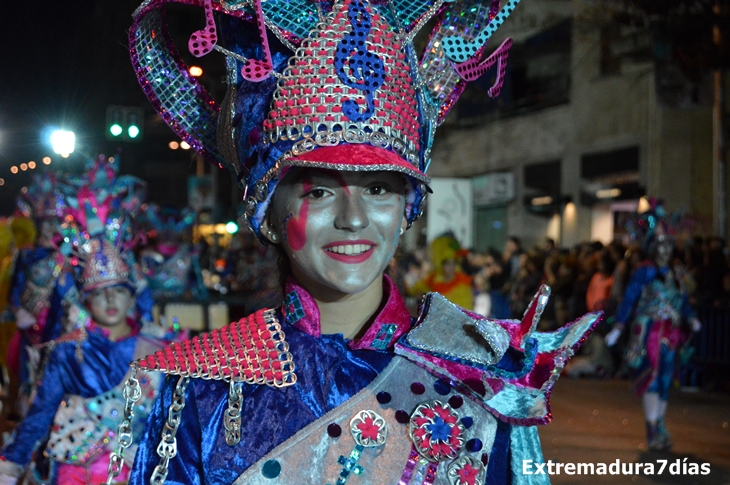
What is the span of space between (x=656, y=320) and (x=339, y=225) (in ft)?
25.6

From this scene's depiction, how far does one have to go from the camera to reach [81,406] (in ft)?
16.8

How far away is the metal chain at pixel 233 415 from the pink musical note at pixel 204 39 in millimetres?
898

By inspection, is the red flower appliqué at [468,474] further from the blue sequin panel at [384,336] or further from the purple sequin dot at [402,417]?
the blue sequin panel at [384,336]

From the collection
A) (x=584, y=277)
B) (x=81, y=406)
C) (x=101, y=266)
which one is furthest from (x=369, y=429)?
(x=584, y=277)

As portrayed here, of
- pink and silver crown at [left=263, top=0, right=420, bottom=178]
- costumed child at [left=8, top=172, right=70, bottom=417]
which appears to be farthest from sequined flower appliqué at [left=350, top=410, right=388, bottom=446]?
costumed child at [left=8, top=172, right=70, bottom=417]

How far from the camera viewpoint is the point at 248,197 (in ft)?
8.31

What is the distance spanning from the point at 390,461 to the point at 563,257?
13585mm

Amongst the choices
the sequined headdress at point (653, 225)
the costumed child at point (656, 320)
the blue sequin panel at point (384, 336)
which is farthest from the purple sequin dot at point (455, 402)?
the sequined headdress at point (653, 225)

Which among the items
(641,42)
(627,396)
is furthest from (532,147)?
(627,396)

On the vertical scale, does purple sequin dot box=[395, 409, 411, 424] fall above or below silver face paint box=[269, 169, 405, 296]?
below

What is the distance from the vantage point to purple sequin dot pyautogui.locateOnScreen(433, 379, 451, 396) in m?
2.46

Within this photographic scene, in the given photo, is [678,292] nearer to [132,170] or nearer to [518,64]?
[132,170]

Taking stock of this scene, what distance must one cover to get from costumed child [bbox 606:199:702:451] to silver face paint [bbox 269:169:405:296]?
23.7 ft

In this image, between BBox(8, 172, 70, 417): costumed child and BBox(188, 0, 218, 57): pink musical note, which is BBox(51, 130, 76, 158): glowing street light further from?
BBox(188, 0, 218, 57): pink musical note
